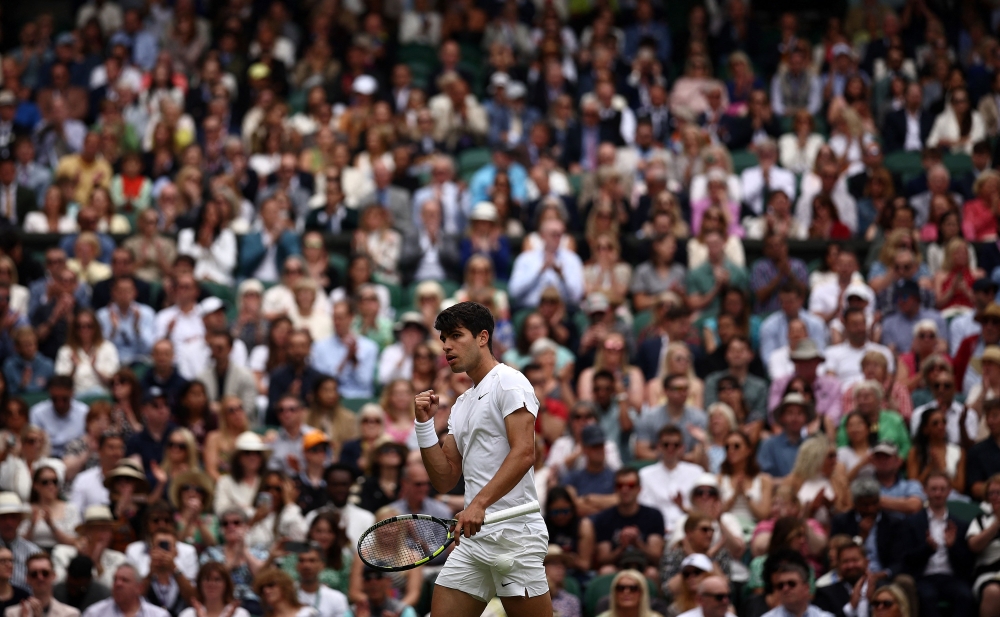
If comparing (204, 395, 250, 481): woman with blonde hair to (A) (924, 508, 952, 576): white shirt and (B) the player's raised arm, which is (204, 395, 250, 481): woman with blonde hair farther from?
(A) (924, 508, 952, 576): white shirt

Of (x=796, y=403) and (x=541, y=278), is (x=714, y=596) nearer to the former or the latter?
(x=796, y=403)

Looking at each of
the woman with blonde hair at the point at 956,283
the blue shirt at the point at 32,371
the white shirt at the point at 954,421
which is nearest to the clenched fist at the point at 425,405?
the white shirt at the point at 954,421

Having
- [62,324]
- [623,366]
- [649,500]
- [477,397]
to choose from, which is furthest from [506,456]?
[62,324]

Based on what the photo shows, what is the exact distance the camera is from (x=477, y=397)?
6641 millimetres

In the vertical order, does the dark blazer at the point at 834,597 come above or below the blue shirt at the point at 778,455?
below

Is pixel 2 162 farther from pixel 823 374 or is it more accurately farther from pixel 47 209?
pixel 823 374

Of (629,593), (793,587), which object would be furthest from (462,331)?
(793,587)

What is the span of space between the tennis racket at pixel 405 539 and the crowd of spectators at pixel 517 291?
3.12 m

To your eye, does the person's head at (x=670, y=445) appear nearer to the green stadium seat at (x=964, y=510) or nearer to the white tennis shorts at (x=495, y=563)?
the green stadium seat at (x=964, y=510)

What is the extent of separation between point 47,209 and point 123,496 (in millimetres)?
5038

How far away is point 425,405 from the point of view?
645cm

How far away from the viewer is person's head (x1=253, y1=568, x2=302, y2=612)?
952 centimetres

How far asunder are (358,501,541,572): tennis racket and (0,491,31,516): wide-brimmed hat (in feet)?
15.5

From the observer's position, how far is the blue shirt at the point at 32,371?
1282 cm
